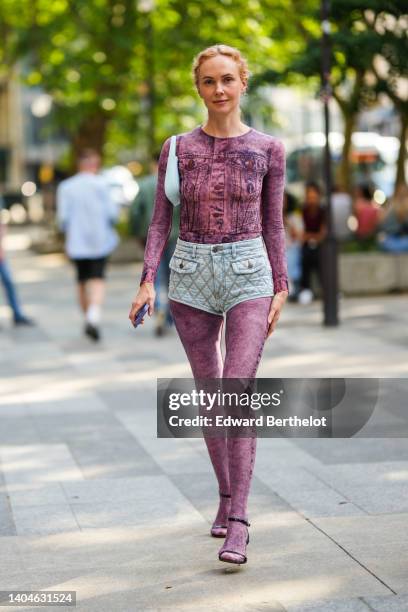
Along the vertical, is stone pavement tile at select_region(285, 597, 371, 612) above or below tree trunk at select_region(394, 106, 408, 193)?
below

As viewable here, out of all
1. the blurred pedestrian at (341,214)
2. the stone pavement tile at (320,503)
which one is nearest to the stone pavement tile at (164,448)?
the stone pavement tile at (320,503)

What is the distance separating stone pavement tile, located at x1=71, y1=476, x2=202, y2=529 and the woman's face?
1830 millimetres

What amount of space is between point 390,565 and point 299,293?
11.5 metres

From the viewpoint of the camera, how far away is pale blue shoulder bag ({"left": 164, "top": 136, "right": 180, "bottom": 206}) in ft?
16.7

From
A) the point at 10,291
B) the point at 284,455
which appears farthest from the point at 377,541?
the point at 10,291

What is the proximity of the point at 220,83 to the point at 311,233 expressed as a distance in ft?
39.5

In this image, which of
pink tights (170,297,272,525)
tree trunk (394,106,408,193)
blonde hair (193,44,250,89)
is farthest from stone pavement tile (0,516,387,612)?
tree trunk (394,106,408,193)

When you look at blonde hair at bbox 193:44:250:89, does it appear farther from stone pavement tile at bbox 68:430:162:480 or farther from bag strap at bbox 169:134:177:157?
stone pavement tile at bbox 68:430:162:480

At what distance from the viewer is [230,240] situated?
505 cm

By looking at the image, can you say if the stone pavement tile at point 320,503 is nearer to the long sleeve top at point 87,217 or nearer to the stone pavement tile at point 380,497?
the stone pavement tile at point 380,497

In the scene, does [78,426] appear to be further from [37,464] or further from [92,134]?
[92,134]

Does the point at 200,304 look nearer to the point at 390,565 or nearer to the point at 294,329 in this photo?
the point at 390,565

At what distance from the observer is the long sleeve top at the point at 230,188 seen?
16.5 ft

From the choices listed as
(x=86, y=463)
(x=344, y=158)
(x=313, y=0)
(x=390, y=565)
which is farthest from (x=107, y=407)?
(x=344, y=158)
